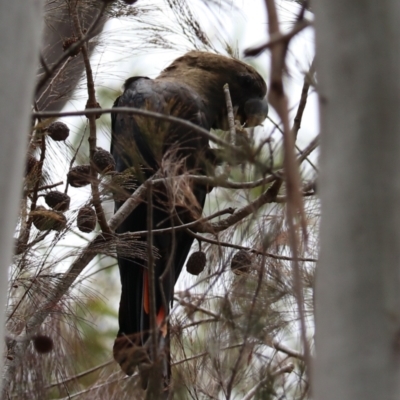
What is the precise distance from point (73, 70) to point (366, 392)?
1772 mm

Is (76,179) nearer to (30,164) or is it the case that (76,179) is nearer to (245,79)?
(30,164)

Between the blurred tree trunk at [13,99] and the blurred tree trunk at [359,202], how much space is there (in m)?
0.38

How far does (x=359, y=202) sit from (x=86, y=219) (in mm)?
1241

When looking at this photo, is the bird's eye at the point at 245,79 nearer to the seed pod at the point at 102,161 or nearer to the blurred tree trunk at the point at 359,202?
the seed pod at the point at 102,161

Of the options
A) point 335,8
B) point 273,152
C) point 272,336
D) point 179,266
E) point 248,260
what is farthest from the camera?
point 179,266

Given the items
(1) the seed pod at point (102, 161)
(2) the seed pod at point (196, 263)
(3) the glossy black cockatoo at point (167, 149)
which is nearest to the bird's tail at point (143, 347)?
(3) the glossy black cockatoo at point (167, 149)

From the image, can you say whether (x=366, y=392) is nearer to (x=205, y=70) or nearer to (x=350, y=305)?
(x=350, y=305)

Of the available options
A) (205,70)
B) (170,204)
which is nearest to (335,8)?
(170,204)

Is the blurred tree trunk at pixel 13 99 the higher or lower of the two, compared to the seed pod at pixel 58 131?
lower

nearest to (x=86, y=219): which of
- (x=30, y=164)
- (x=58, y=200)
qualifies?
(x=58, y=200)

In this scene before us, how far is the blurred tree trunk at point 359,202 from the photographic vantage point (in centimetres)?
83

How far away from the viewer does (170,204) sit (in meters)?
1.62

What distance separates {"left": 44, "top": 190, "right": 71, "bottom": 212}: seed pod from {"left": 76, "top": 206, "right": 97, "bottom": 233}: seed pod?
2.1 inches

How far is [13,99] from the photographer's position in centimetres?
89
